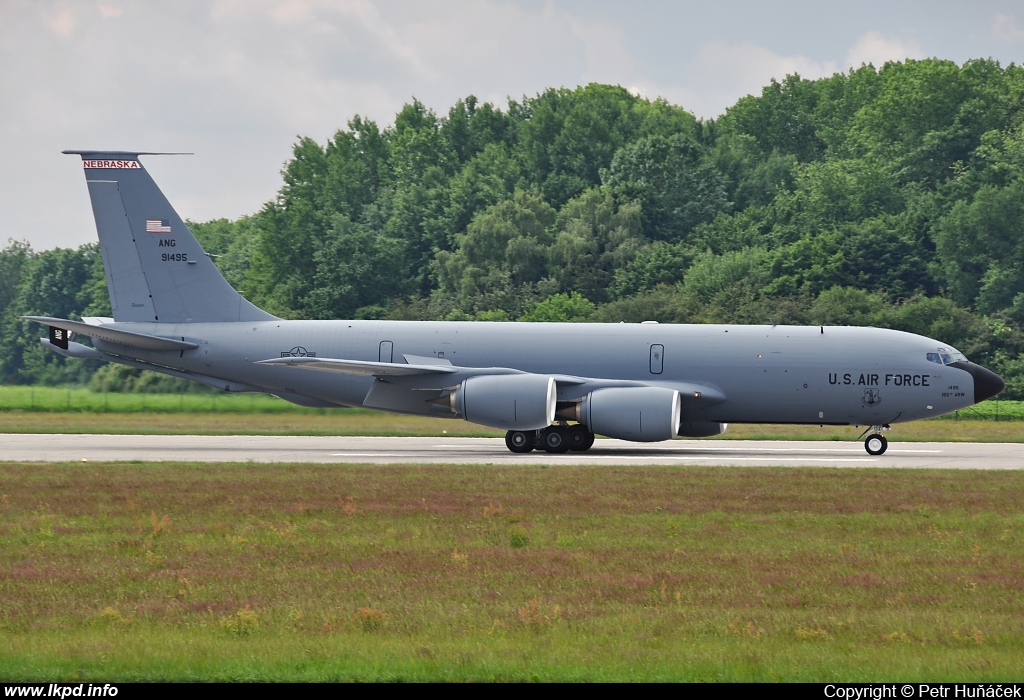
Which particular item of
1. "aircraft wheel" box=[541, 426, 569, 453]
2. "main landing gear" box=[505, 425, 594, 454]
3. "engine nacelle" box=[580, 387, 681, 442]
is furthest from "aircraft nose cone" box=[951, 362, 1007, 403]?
"aircraft wheel" box=[541, 426, 569, 453]

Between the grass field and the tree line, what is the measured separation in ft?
87.4

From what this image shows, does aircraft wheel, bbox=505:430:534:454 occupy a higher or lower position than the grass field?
higher

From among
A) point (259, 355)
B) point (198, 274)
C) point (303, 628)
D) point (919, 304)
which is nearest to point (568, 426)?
point (259, 355)

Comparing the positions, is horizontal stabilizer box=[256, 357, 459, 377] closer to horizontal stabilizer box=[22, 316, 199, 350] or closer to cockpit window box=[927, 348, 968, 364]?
horizontal stabilizer box=[22, 316, 199, 350]

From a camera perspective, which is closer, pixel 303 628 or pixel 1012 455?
pixel 303 628

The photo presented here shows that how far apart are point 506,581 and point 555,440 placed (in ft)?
64.2

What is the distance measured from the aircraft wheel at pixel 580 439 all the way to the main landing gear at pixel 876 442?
7289mm

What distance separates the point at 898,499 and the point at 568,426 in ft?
44.0

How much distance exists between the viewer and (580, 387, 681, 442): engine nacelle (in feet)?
102

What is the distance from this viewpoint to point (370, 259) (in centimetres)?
8156

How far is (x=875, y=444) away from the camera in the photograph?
1291 inches

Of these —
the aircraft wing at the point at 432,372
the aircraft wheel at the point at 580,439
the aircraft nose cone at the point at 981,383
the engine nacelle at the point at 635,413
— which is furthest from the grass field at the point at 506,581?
the aircraft nose cone at the point at 981,383

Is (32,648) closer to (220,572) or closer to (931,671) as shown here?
(220,572)

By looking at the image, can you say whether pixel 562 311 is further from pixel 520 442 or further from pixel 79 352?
pixel 79 352
